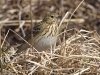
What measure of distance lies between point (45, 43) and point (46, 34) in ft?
0.49

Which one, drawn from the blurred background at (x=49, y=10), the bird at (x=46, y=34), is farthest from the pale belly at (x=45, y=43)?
the blurred background at (x=49, y=10)

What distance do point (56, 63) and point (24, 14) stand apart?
4.11 metres

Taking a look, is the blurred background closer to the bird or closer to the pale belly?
the bird

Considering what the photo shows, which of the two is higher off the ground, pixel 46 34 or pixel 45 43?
pixel 46 34

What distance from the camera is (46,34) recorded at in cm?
525

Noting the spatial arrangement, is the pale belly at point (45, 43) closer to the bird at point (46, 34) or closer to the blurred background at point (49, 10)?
the bird at point (46, 34)

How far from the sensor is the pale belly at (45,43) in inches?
202

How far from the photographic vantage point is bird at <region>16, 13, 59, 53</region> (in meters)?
5.17

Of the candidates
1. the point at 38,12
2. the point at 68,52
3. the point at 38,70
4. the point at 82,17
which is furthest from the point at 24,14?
the point at 38,70

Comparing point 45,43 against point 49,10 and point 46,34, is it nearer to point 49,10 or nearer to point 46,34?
point 46,34

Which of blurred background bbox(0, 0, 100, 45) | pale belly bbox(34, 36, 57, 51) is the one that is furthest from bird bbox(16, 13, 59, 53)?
blurred background bbox(0, 0, 100, 45)

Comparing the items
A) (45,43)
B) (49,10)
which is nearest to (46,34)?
(45,43)

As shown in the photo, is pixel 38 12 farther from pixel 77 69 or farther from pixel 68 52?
pixel 77 69

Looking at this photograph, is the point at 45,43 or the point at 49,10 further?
the point at 49,10
